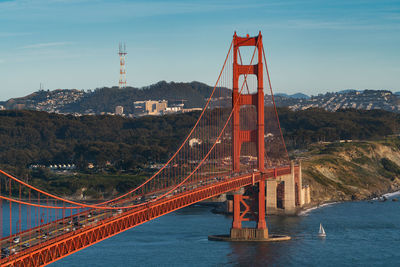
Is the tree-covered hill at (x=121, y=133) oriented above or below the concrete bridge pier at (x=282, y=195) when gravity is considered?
above

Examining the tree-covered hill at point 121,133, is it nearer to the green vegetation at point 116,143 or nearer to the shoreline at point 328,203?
the green vegetation at point 116,143

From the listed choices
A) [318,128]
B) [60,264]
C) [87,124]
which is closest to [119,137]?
[87,124]

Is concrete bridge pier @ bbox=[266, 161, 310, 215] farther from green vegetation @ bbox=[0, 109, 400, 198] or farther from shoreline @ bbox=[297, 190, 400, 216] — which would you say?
green vegetation @ bbox=[0, 109, 400, 198]

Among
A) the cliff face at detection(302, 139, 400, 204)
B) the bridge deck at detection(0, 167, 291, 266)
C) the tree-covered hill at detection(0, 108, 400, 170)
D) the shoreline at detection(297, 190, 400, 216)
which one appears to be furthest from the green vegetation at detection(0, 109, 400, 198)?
the bridge deck at detection(0, 167, 291, 266)

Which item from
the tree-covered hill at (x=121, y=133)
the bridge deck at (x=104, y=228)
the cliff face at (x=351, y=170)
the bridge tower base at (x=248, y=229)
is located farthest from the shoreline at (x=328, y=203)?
the tree-covered hill at (x=121, y=133)

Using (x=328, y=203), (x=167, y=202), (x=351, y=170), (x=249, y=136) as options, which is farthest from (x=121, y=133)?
(x=167, y=202)

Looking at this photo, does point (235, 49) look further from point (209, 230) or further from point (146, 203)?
point (146, 203)

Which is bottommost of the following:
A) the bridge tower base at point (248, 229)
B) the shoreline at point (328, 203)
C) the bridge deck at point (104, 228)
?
the shoreline at point (328, 203)
